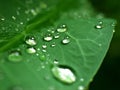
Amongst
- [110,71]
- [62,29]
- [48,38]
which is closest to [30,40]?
[48,38]

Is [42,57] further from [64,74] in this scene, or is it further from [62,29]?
[62,29]

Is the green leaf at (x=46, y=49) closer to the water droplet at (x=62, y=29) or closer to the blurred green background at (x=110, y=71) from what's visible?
the water droplet at (x=62, y=29)

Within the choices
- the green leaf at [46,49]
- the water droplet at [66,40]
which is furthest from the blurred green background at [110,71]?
the water droplet at [66,40]

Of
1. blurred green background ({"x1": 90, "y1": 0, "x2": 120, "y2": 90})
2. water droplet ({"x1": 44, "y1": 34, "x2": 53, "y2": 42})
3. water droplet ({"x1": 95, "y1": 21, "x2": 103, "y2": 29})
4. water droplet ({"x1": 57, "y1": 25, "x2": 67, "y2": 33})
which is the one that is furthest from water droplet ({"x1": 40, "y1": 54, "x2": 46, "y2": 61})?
blurred green background ({"x1": 90, "y1": 0, "x2": 120, "y2": 90})

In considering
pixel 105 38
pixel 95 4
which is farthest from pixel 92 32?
pixel 95 4

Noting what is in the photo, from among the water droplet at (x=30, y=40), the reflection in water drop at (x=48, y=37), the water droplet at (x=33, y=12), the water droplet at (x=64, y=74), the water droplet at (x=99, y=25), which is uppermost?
the water droplet at (x=33, y=12)

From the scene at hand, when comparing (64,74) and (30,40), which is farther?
(30,40)

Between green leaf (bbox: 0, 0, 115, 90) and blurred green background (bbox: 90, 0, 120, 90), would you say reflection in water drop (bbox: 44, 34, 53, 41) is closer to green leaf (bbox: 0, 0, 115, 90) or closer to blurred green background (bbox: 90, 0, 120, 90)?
green leaf (bbox: 0, 0, 115, 90)
